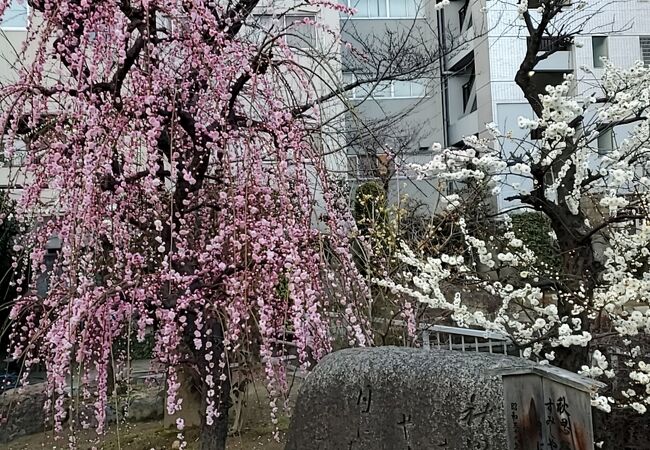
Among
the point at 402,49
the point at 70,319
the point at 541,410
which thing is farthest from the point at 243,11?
the point at 402,49

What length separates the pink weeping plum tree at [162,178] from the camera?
7.68 feet

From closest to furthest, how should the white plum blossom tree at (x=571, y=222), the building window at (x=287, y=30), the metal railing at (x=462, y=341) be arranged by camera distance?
1. the building window at (x=287, y=30)
2. the white plum blossom tree at (x=571, y=222)
3. the metal railing at (x=462, y=341)

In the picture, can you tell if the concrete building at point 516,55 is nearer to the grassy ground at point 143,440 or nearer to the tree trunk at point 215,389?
the grassy ground at point 143,440

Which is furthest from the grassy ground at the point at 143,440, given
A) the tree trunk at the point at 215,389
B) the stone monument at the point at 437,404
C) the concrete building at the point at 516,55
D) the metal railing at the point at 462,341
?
the concrete building at the point at 516,55

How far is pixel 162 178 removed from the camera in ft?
9.16

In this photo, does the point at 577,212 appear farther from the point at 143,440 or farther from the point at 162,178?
the point at 143,440

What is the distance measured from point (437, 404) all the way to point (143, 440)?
3283 millimetres

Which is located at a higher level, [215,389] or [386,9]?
[386,9]

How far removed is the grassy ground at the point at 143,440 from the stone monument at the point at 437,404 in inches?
73.0

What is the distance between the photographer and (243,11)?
3.23 meters

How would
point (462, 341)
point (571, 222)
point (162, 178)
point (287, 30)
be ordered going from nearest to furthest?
point (162, 178) < point (287, 30) < point (571, 222) < point (462, 341)

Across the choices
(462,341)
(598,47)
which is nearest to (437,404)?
(462,341)

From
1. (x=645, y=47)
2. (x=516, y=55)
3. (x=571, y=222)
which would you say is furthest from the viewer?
(x=516, y=55)

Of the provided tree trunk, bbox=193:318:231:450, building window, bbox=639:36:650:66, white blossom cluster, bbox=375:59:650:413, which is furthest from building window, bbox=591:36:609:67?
tree trunk, bbox=193:318:231:450
